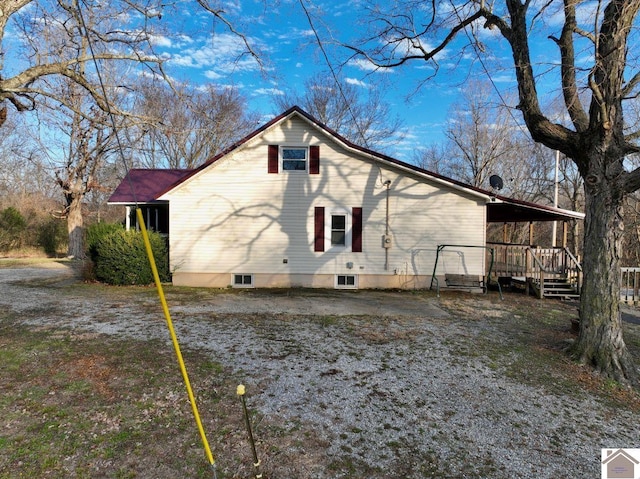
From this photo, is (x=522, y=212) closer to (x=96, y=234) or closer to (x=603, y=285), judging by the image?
(x=603, y=285)

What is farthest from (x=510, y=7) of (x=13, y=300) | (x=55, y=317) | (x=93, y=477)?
(x=13, y=300)

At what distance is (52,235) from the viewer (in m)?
24.0

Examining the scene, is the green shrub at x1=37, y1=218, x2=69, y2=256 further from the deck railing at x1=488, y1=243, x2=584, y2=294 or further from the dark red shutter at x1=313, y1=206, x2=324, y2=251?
the deck railing at x1=488, y1=243, x2=584, y2=294

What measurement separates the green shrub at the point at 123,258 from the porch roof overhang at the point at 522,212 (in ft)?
38.1

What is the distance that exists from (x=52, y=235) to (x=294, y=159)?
21.3 m

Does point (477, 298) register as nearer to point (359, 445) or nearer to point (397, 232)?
point (397, 232)

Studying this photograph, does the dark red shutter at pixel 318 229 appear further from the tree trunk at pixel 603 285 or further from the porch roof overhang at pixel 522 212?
the tree trunk at pixel 603 285

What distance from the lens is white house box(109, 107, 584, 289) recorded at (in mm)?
11914

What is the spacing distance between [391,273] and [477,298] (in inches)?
108

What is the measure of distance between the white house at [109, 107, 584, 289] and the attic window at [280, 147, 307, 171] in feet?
0.40

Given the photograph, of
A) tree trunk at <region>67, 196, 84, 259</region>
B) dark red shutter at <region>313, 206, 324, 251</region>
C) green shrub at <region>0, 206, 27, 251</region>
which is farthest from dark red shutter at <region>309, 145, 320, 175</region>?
green shrub at <region>0, 206, 27, 251</region>

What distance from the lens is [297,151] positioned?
1205cm

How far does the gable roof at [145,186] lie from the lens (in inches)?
527

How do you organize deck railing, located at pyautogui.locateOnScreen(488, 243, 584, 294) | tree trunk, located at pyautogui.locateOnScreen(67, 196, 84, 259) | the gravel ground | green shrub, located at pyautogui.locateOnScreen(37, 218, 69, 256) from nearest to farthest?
the gravel ground
deck railing, located at pyautogui.locateOnScreen(488, 243, 584, 294)
tree trunk, located at pyautogui.locateOnScreen(67, 196, 84, 259)
green shrub, located at pyautogui.locateOnScreen(37, 218, 69, 256)
